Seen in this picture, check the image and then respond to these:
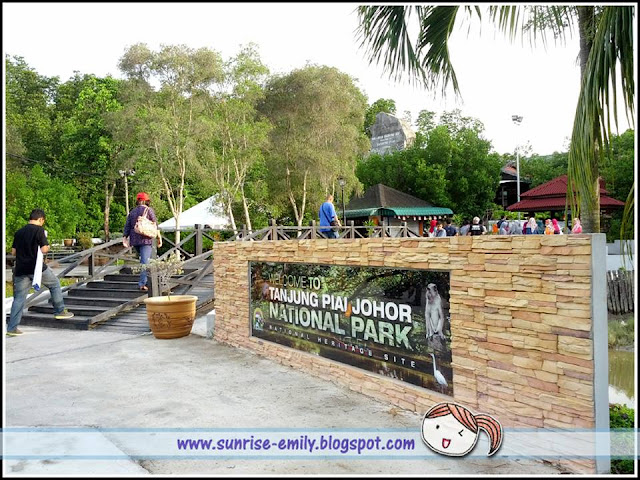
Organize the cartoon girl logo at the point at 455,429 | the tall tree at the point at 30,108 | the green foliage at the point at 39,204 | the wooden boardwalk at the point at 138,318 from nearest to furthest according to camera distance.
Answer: the cartoon girl logo at the point at 455,429, the wooden boardwalk at the point at 138,318, the green foliage at the point at 39,204, the tall tree at the point at 30,108

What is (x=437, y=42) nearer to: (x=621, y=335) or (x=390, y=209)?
(x=621, y=335)

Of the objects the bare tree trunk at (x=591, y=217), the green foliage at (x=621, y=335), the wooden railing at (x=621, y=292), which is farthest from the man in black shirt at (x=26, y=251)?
the wooden railing at (x=621, y=292)

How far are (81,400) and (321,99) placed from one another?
2228cm

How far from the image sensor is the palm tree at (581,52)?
→ 325cm

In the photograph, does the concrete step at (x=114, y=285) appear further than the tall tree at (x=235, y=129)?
No

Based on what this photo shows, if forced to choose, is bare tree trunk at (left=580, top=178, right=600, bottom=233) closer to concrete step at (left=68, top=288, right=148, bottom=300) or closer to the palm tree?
the palm tree

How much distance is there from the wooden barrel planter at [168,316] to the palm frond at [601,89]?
604cm

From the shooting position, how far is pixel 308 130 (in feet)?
85.3

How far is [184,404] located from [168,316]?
10.7ft

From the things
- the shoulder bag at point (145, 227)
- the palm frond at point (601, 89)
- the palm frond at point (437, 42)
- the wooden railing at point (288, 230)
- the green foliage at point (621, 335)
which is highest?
the palm frond at point (437, 42)

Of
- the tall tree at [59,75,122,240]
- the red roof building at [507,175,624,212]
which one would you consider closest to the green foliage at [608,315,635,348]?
the red roof building at [507,175,624,212]

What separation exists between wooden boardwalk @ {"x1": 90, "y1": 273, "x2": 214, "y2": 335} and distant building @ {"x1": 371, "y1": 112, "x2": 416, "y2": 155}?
40523 millimetres

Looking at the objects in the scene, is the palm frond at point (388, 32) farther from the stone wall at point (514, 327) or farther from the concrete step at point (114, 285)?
the concrete step at point (114, 285)

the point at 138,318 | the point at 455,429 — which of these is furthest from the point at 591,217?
the point at 138,318
